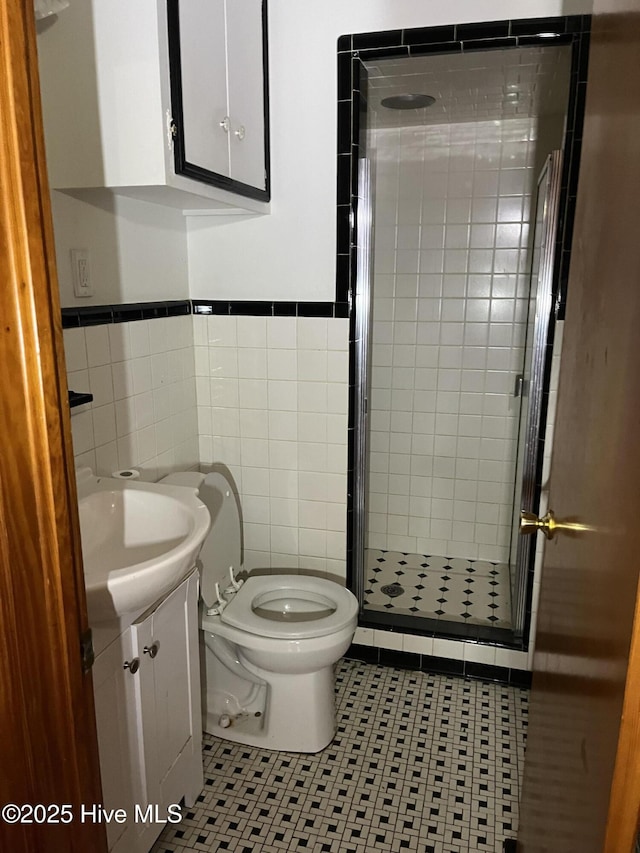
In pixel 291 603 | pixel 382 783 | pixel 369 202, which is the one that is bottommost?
pixel 382 783

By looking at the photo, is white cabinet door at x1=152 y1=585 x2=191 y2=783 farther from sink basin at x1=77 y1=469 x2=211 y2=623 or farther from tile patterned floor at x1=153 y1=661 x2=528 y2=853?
tile patterned floor at x1=153 y1=661 x2=528 y2=853

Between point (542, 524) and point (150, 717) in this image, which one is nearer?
point (542, 524)

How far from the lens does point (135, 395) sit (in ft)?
6.25

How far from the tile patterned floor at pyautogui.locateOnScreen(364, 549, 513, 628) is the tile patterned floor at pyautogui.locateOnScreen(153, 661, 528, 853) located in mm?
326

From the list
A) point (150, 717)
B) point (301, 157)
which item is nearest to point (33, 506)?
point (150, 717)

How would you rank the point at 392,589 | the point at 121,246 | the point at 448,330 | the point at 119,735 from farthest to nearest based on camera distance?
the point at 448,330 → the point at 392,589 → the point at 121,246 → the point at 119,735

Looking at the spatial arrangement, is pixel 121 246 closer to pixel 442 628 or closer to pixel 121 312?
pixel 121 312

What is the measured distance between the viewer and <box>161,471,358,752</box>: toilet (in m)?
1.88

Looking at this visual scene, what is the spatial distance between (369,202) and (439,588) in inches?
64.4

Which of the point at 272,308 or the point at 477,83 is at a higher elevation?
the point at 477,83

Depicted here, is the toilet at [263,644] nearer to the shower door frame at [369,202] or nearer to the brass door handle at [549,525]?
the shower door frame at [369,202]

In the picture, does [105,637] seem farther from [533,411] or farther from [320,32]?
[320,32]

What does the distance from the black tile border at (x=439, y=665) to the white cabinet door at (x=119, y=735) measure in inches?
41.2

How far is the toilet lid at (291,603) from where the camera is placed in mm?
1938
